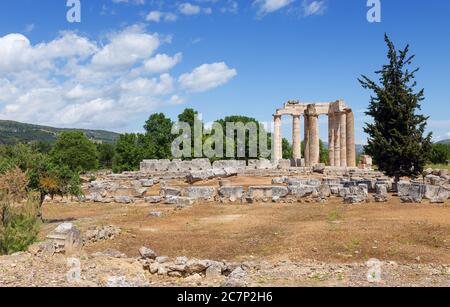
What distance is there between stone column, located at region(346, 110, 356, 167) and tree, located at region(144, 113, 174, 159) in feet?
91.6

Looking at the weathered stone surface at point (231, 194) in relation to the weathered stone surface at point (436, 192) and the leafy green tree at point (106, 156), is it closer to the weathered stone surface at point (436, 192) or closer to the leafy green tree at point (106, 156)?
the weathered stone surface at point (436, 192)

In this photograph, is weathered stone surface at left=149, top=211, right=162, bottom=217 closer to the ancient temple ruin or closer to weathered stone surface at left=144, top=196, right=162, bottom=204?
weathered stone surface at left=144, top=196, right=162, bottom=204

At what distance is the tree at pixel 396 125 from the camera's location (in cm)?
2889

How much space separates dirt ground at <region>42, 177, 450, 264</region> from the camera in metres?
13.9

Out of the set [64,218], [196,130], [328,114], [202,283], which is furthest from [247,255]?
[196,130]

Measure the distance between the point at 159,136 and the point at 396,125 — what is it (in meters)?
42.7

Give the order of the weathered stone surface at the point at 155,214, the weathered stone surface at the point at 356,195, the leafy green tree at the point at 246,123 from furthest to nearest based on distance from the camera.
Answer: the leafy green tree at the point at 246,123
the weathered stone surface at the point at 356,195
the weathered stone surface at the point at 155,214

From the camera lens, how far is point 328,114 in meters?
50.0

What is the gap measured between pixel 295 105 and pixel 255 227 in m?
36.2

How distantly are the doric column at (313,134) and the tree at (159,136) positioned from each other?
24.0 meters

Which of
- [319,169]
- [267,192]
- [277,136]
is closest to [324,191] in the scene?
[267,192]

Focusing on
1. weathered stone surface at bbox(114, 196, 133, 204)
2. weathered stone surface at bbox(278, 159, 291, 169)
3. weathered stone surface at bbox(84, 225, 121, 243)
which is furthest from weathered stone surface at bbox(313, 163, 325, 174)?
weathered stone surface at bbox(84, 225, 121, 243)

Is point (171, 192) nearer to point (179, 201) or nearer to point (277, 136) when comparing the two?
point (179, 201)

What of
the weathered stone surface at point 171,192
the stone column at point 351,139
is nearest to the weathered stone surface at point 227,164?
the stone column at point 351,139
